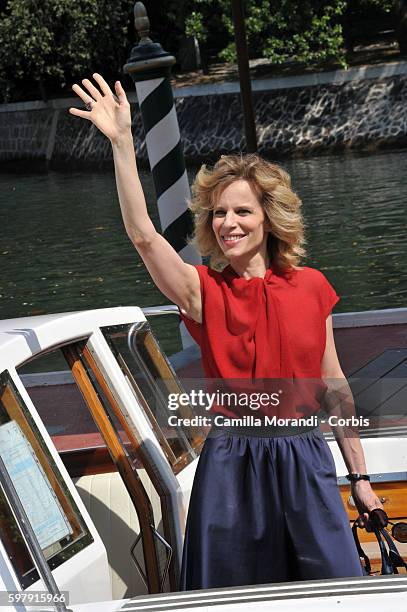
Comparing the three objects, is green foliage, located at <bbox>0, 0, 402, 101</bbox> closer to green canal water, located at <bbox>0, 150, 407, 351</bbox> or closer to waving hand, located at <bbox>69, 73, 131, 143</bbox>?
green canal water, located at <bbox>0, 150, 407, 351</bbox>

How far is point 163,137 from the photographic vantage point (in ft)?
25.0

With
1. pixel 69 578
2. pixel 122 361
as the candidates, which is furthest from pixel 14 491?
pixel 122 361

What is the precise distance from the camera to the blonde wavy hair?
276 centimetres

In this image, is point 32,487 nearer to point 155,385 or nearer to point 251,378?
point 251,378

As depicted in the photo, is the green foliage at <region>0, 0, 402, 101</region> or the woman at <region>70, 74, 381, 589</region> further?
the green foliage at <region>0, 0, 402, 101</region>

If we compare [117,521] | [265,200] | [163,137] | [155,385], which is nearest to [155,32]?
[163,137]

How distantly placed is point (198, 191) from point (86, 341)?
1.69 feet

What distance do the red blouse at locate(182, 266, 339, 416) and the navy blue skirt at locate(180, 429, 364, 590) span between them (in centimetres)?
10

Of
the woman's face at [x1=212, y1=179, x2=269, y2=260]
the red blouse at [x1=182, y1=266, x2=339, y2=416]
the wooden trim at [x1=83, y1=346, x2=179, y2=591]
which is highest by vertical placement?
the woman's face at [x1=212, y1=179, x2=269, y2=260]

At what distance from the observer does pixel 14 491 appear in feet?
7.99

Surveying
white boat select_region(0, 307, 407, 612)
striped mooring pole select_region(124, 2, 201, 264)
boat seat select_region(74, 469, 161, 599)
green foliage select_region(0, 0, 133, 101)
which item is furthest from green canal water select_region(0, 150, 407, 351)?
green foliage select_region(0, 0, 133, 101)

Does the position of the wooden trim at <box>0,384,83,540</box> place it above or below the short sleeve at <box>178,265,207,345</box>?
below

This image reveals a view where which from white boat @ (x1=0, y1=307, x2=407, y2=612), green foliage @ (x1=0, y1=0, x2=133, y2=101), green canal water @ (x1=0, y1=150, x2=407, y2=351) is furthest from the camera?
green foliage @ (x1=0, y1=0, x2=133, y2=101)

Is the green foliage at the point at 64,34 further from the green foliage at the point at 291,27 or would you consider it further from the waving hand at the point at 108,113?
the waving hand at the point at 108,113
